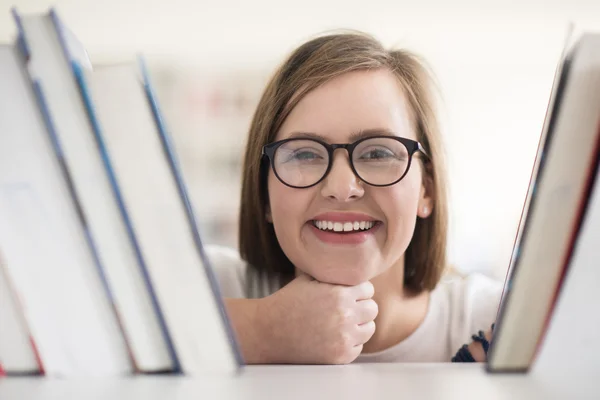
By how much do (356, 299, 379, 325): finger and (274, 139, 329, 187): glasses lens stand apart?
233 millimetres

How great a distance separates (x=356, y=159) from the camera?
88 centimetres

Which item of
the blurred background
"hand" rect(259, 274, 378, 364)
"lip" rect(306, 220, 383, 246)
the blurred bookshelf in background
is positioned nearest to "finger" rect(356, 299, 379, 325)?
"hand" rect(259, 274, 378, 364)

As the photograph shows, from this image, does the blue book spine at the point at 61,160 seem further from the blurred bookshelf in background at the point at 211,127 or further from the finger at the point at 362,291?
the blurred bookshelf in background at the point at 211,127

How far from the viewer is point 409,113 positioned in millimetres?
1016

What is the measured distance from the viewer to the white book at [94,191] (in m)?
0.45

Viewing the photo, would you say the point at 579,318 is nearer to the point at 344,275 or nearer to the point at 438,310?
the point at 344,275

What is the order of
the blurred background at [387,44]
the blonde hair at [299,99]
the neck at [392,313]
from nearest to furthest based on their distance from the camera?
the blonde hair at [299,99]
the neck at [392,313]
the blurred background at [387,44]

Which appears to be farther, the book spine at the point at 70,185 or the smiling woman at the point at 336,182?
the smiling woman at the point at 336,182

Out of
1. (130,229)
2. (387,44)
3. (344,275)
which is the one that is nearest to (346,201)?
(344,275)

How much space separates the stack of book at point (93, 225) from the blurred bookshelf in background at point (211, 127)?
8.76ft

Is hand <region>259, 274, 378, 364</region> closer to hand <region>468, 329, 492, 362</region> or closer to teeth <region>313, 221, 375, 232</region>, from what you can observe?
teeth <region>313, 221, 375, 232</region>

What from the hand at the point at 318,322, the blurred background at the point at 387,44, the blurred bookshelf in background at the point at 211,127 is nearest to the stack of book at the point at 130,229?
the hand at the point at 318,322

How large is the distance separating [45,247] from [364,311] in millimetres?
577

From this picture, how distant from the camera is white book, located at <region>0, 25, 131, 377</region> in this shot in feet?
1.53
